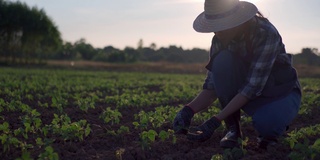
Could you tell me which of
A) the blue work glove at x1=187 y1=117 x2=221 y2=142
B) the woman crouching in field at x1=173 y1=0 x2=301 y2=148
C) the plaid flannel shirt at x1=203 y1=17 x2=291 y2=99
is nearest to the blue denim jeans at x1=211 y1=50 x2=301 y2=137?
the woman crouching in field at x1=173 y1=0 x2=301 y2=148

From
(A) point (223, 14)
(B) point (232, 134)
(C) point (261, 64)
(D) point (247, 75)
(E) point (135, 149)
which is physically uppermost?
(A) point (223, 14)

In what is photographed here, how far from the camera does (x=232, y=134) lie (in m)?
3.61

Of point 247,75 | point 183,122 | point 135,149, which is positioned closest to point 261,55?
point 247,75

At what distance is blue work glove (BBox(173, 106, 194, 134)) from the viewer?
373cm

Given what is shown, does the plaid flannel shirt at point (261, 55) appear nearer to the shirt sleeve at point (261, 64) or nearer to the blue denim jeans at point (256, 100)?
the shirt sleeve at point (261, 64)

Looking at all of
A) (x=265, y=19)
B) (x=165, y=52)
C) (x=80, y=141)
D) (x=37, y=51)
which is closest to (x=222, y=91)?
(x=265, y=19)

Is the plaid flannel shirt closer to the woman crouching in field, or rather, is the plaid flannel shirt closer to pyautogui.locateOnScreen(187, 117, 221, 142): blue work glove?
the woman crouching in field

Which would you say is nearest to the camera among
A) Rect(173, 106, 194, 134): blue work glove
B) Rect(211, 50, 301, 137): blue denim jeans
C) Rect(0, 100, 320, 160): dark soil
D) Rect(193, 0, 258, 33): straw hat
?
Rect(0, 100, 320, 160): dark soil

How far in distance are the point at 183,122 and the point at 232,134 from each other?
0.47m

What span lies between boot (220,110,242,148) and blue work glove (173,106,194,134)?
373mm

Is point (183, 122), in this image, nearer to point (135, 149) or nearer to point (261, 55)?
point (135, 149)

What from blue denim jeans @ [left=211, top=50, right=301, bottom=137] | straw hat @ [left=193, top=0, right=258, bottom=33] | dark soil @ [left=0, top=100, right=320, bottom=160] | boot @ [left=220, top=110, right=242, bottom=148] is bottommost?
dark soil @ [left=0, top=100, right=320, bottom=160]

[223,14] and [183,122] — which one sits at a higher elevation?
[223,14]

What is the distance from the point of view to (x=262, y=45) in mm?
3545
